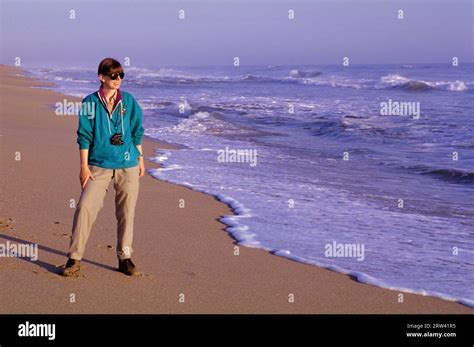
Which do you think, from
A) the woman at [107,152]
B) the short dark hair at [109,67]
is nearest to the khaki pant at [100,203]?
the woman at [107,152]

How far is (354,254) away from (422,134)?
39.4ft

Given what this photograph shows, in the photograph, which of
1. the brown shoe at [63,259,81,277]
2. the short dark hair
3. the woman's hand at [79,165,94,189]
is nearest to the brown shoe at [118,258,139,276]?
the brown shoe at [63,259,81,277]

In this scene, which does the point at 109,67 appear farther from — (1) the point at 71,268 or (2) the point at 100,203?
(1) the point at 71,268

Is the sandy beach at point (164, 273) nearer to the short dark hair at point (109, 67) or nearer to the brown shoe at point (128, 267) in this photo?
the brown shoe at point (128, 267)

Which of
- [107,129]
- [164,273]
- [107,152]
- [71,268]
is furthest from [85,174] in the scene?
[164,273]

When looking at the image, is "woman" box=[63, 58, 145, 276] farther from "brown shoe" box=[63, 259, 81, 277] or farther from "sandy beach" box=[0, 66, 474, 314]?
"sandy beach" box=[0, 66, 474, 314]

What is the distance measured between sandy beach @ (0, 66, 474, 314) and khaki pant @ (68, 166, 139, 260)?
0.82 ft

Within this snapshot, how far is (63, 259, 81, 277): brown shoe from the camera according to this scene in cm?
550

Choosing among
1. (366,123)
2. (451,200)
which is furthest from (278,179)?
(366,123)

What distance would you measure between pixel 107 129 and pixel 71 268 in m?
1.13

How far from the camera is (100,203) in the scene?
5578mm
